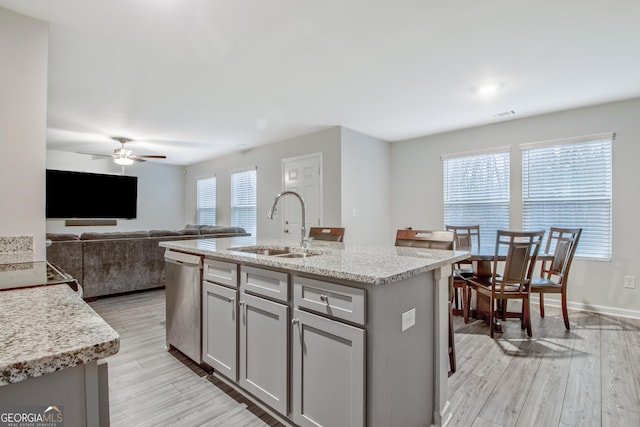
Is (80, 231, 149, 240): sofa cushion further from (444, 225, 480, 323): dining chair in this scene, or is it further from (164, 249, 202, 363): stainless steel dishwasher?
(444, 225, 480, 323): dining chair

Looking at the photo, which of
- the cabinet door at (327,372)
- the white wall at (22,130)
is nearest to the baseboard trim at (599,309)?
the cabinet door at (327,372)

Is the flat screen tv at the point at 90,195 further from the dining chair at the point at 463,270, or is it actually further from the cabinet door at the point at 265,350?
the dining chair at the point at 463,270

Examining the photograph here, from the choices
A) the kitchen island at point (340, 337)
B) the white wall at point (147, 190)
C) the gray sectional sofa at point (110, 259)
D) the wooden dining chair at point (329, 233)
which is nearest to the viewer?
the kitchen island at point (340, 337)

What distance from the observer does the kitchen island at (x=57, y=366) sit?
55cm

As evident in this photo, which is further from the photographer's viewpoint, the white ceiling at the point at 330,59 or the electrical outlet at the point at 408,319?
the white ceiling at the point at 330,59

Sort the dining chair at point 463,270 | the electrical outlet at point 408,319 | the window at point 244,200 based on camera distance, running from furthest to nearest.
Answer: the window at point 244,200 → the dining chair at point 463,270 → the electrical outlet at point 408,319

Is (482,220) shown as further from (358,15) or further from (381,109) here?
(358,15)

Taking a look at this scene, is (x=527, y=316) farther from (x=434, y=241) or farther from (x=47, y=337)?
(x=47, y=337)

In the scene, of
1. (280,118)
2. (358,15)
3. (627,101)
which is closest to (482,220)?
(627,101)

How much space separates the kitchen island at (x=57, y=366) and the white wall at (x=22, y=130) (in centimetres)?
165

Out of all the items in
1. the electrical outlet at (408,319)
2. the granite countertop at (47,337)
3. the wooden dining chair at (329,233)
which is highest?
the wooden dining chair at (329,233)

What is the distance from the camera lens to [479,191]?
4621 millimetres

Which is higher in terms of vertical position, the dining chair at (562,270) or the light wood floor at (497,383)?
the dining chair at (562,270)

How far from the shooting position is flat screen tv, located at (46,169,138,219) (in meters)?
6.31
